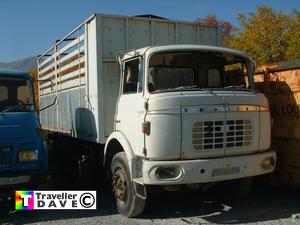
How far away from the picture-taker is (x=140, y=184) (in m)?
5.88

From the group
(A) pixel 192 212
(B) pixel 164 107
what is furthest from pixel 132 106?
(A) pixel 192 212

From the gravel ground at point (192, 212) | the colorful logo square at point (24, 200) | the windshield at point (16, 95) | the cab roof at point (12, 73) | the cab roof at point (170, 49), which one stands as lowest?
the gravel ground at point (192, 212)

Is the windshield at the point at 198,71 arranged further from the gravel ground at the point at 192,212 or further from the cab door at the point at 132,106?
the gravel ground at the point at 192,212

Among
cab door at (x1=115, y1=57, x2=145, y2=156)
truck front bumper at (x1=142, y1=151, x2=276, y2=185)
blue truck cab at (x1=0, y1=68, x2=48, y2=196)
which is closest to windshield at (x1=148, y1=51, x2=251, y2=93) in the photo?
cab door at (x1=115, y1=57, x2=145, y2=156)

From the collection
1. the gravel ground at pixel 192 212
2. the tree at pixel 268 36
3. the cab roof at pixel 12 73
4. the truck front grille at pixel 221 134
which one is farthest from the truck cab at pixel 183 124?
the tree at pixel 268 36

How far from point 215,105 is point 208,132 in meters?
0.37

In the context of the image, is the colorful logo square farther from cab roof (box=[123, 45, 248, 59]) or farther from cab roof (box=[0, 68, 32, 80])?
cab roof (box=[123, 45, 248, 59])

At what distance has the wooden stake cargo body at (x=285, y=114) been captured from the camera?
672 cm

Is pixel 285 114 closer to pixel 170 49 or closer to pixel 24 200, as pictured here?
pixel 170 49

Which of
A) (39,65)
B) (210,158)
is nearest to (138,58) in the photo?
(210,158)

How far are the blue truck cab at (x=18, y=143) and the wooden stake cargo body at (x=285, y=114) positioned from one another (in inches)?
147

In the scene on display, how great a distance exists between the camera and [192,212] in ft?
21.9

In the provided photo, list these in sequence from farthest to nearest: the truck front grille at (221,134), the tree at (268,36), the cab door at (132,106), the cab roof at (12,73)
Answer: the tree at (268,36) → the cab roof at (12,73) → the cab door at (132,106) → the truck front grille at (221,134)

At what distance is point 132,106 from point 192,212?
74.8 inches
